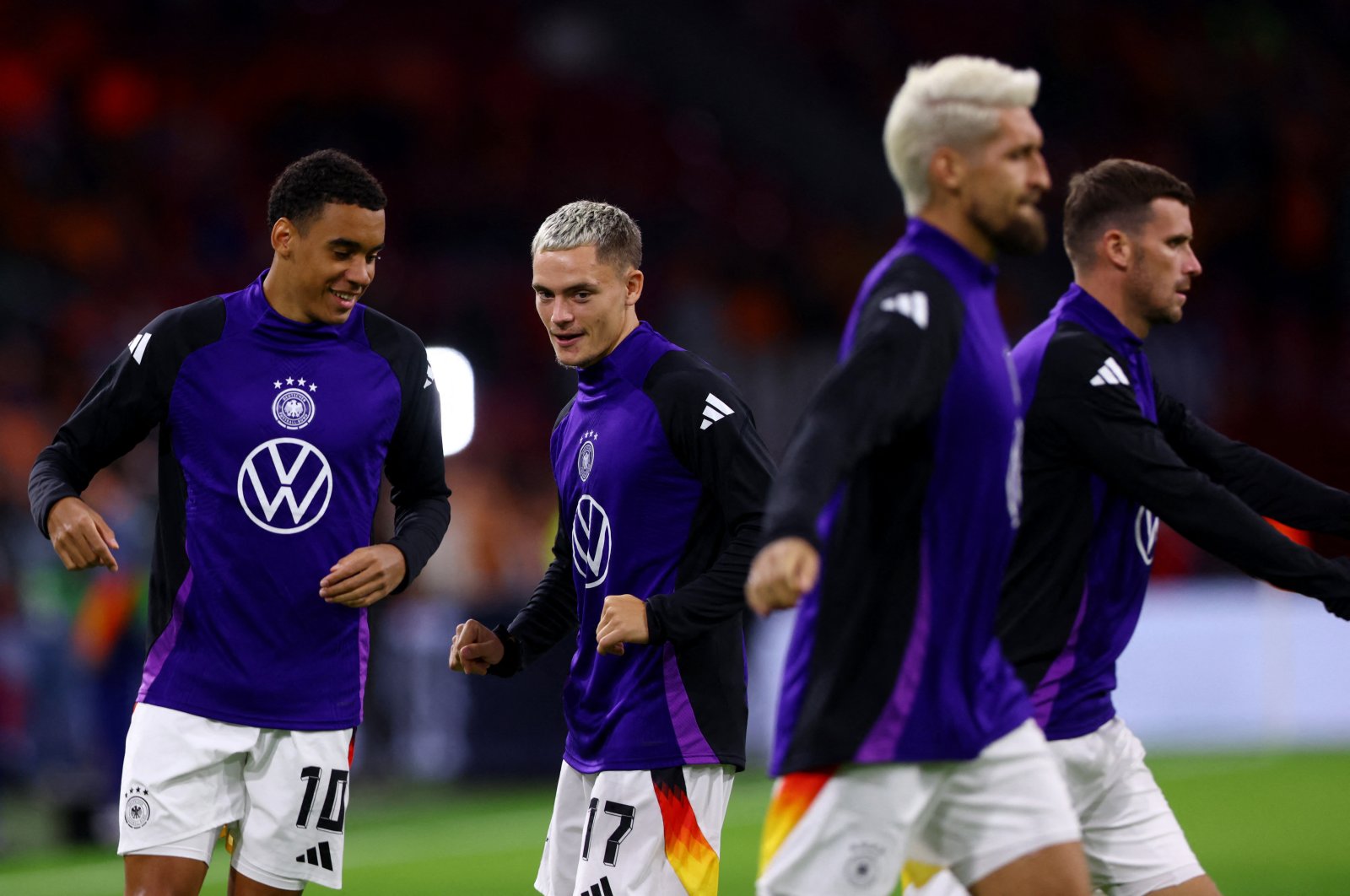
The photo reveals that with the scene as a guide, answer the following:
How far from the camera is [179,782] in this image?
473 cm

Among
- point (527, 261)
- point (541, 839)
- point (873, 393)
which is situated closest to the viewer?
point (873, 393)

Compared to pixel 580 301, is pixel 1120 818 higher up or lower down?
lower down

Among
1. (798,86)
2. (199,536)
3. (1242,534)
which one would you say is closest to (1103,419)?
(1242,534)

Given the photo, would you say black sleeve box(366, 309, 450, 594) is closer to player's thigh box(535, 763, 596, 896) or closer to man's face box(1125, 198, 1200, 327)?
player's thigh box(535, 763, 596, 896)

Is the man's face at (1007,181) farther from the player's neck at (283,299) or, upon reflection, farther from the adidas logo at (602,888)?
the player's neck at (283,299)

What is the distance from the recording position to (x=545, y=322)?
201 inches

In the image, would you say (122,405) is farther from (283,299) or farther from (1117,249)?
(1117,249)

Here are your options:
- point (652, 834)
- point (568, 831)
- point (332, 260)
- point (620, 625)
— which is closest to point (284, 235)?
point (332, 260)

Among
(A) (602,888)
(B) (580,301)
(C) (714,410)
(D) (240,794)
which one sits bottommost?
(A) (602,888)

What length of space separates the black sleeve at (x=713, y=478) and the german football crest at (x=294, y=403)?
0.94 m

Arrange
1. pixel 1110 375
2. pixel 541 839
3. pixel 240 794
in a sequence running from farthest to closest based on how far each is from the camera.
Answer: pixel 541 839, pixel 240 794, pixel 1110 375

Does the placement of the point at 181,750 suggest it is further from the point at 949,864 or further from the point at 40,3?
the point at 40,3

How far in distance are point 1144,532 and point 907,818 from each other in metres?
1.52

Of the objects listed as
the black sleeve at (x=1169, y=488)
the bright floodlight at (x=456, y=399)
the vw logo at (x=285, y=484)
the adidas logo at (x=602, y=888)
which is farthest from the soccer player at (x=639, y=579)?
the bright floodlight at (x=456, y=399)
